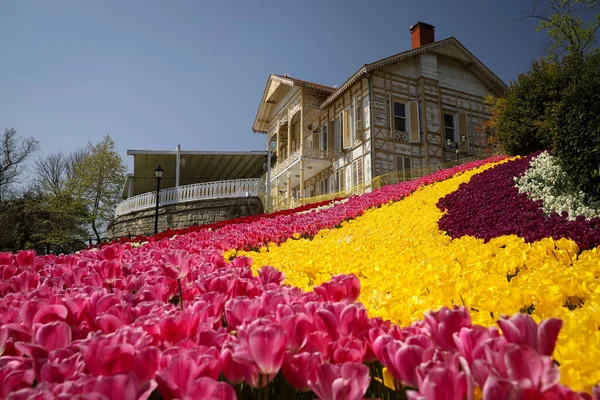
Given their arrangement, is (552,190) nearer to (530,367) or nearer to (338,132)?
(530,367)

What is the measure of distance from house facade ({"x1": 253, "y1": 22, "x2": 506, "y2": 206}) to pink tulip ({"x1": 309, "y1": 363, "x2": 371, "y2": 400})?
767 inches

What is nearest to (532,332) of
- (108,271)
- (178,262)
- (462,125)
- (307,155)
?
(178,262)

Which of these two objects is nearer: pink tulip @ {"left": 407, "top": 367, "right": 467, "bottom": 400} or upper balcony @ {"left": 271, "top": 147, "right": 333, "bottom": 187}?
pink tulip @ {"left": 407, "top": 367, "right": 467, "bottom": 400}

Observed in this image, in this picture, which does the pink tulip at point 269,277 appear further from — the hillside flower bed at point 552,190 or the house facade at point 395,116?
the house facade at point 395,116

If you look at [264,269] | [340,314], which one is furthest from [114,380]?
[264,269]

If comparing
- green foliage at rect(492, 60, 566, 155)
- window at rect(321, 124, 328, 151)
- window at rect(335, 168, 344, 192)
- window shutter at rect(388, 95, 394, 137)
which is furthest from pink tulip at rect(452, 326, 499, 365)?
window at rect(321, 124, 328, 151)

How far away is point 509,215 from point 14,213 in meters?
26.8

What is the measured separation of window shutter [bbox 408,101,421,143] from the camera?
72.3 ft

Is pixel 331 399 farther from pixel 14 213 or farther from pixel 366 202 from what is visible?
pixel 14 213

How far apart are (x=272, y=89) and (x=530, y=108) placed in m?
20.4

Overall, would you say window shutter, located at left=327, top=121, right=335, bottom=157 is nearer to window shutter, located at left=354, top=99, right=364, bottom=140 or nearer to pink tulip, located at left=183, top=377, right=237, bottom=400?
window shutter, located at left=354, top=99, right=364, bottom=140

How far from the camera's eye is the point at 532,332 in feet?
2.91

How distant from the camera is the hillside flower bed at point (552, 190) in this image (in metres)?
5.58

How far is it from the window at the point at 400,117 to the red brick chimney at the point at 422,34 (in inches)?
194
